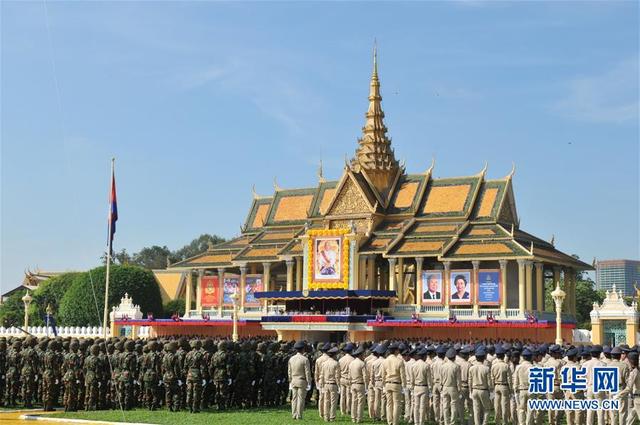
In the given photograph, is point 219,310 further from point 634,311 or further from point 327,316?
point 634,311

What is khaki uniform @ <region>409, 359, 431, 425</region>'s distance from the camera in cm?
1603

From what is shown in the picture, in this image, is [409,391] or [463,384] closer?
[463,384]

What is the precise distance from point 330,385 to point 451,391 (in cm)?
270

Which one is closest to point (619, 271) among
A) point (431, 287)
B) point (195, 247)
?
point (195, 247)

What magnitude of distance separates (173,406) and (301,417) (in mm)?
2937

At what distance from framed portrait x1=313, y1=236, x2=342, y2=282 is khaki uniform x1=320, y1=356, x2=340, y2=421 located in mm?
30887

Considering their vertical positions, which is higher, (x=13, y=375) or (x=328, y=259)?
(x=328, y=259)

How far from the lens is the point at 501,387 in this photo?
52.0ft

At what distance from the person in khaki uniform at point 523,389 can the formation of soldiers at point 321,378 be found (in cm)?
2

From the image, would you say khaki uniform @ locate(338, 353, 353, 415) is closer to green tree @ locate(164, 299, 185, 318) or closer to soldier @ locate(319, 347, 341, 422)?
soldier @ locate(319, 347, 341, 422)

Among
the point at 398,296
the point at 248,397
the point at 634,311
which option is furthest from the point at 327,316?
the point at 248,397

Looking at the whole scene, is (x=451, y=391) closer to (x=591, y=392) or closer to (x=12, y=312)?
(x=591, y=392)

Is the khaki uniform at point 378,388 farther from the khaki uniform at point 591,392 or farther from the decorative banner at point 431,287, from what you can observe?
the decorative banner at point 431,287

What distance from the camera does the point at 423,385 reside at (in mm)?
16141
